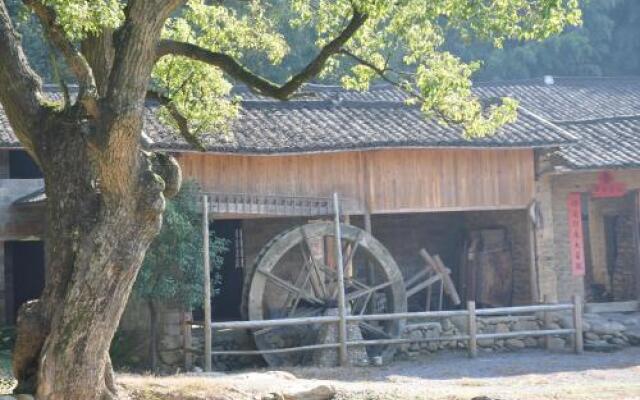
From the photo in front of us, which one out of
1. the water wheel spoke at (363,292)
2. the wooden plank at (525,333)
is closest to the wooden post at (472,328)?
the wooden plank at (525,333)

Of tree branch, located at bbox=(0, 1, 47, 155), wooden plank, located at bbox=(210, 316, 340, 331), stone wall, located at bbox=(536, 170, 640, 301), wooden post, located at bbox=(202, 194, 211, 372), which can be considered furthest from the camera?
stone wall, located at bbox=(536, 170, 640, 301)

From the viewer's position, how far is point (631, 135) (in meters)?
20.7

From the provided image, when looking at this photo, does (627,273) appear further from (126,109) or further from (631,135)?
(126,109)

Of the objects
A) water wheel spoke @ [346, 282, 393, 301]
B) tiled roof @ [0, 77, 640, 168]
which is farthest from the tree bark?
water wheel spoke @ [346, 282, 393, 301]

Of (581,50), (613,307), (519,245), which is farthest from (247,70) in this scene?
(581,50)

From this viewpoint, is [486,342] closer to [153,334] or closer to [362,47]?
[153,334]

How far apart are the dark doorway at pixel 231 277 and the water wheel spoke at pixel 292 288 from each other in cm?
355

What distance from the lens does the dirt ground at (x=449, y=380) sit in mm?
11250

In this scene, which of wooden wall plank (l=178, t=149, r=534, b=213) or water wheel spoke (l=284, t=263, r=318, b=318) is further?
water wheel spoke (l=284, t=263, r=318, b=318)

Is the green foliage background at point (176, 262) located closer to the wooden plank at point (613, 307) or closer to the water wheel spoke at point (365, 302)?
the water wheel spoke at point (365, 302)

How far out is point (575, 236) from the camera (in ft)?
66.4

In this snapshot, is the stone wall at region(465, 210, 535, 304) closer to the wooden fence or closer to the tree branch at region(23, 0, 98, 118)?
the wooden fence

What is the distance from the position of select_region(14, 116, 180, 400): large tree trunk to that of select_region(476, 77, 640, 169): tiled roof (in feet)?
38.4

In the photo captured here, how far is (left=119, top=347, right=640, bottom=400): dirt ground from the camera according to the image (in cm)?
1125
